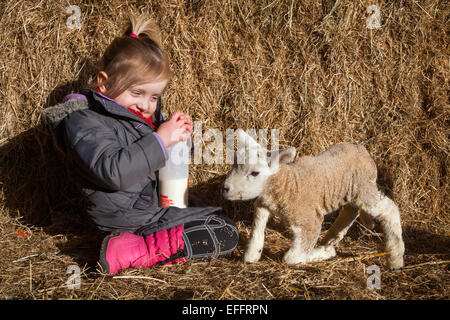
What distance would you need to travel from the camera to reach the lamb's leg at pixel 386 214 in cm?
250

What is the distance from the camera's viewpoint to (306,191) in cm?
242

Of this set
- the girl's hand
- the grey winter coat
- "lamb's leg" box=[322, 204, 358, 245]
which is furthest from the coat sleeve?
"lamb's leg" box=[322, 204, 358, 245]

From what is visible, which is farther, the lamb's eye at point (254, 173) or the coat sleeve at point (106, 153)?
the lamb's eye at point (254, 173)

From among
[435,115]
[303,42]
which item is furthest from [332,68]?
[435,115]

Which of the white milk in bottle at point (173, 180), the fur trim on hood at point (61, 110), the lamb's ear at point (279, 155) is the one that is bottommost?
the white milk in bottle at point (173, 180)

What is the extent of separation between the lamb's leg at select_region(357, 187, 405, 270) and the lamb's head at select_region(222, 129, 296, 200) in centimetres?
62

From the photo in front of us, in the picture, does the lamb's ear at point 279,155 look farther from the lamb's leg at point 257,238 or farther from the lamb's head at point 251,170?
the lamb's leg at point 257,238

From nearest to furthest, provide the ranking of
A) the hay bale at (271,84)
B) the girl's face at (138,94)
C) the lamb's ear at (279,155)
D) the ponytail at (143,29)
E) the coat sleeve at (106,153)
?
the coat sleeve at (106,153) → the lamb's ear at (279,155) → the girl's face at (138,94) → the ponytail at (143,29) → the hay bale at (271,84)

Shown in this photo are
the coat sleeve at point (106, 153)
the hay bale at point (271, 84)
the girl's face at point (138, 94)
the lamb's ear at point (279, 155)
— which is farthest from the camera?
the hay bale at point (271, 84)

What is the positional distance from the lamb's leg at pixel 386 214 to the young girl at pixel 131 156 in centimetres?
90

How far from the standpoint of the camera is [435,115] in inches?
117

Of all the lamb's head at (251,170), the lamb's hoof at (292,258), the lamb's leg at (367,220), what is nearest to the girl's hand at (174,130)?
the lamb's head at (251,170)

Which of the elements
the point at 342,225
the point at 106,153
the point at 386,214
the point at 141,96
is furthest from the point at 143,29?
the point at 386,214

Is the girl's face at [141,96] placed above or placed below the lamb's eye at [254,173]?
above
